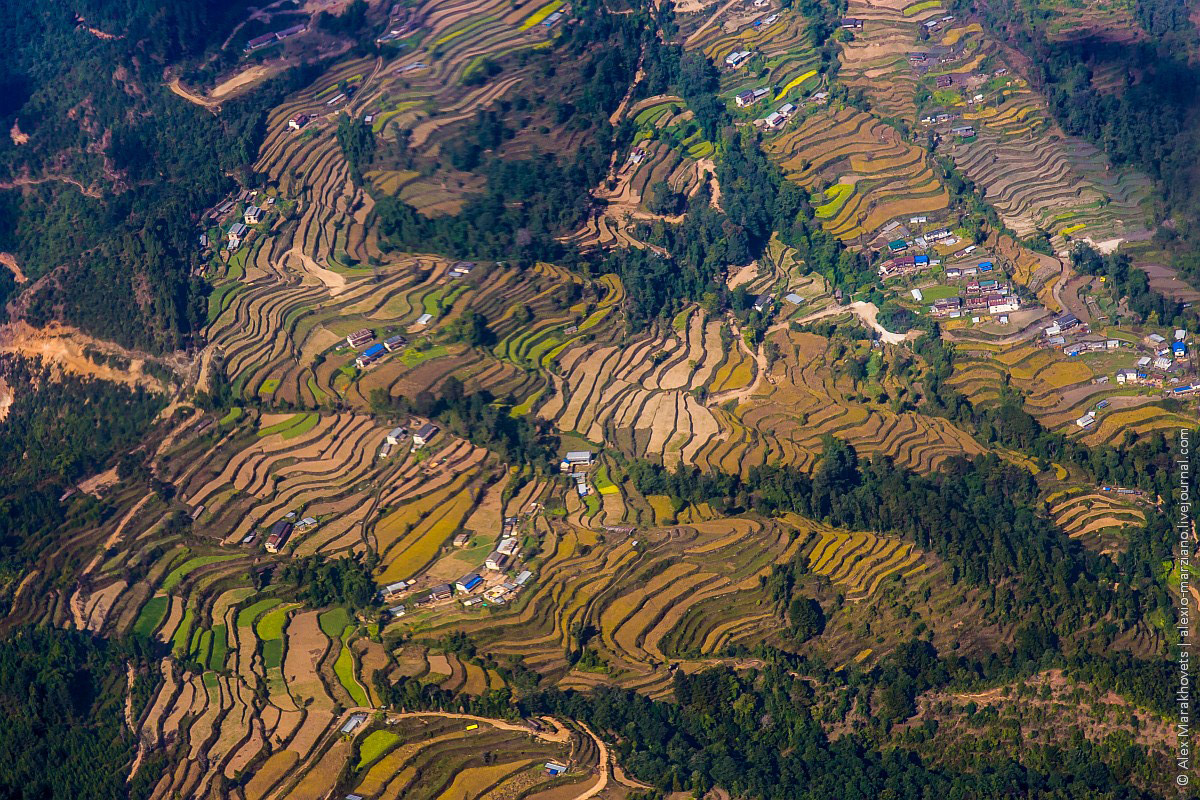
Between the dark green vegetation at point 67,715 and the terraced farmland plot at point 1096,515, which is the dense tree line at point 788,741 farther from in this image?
the dark green vegetation at point 67,715

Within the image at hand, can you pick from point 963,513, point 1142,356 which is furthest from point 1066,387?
point 963,513

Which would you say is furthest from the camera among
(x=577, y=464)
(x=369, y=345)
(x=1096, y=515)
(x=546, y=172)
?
(x=546, y=172)

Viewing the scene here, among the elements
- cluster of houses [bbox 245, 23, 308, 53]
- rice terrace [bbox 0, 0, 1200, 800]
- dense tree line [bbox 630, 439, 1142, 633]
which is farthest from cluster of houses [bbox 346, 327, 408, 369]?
cluster of houses [bbox 245, 23, 308, 53]

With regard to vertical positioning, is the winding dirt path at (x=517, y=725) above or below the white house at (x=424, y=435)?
below

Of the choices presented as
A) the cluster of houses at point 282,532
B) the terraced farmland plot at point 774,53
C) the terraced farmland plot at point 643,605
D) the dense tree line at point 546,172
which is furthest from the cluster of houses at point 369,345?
the terraced farmland plot at point 774,53

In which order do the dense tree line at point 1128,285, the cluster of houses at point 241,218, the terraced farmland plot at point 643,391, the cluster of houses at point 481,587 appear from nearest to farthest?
1. the cluster of houses at point 481,587
2. the terraced farmland plot at point 643,391
3. the dense tree line at point 1128,285
4. the cluster of houses at point 241,218

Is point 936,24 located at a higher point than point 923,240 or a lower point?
higher

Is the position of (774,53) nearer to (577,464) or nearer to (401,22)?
(401,22)
